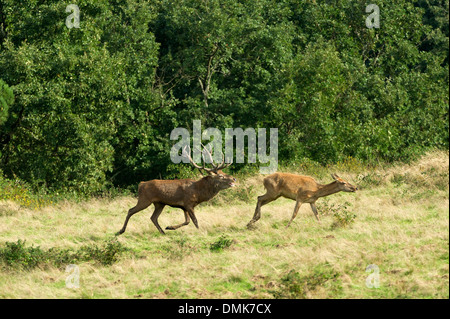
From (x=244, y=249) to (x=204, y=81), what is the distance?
1837 centimetres

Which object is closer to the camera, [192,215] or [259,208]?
[192,215]

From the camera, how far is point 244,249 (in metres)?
13.5

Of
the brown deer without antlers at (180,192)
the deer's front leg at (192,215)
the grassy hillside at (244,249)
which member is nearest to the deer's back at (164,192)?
the brown deer without antlers at (180,192)

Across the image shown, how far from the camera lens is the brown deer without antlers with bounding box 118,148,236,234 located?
609 inches

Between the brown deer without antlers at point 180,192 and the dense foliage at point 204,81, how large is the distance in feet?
26.6

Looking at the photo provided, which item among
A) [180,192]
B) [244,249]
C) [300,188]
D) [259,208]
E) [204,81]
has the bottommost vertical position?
[244,249]

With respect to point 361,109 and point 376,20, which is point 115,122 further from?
point 376,20

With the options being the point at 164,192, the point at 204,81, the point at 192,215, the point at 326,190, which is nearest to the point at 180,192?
the point at 164,192

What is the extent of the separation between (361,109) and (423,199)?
16427 millimetres

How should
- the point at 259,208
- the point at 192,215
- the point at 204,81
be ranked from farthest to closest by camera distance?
the point at 204,81 → the point at 259,208 → the point at 192,215

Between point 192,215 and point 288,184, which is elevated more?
point 288,184

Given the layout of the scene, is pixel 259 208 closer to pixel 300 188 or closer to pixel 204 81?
pixel 300 188

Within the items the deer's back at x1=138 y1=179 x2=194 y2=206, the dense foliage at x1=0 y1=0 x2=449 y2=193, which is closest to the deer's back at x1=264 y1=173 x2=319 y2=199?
the deer's back at x1=138 y1=179 x2=194 y2=206

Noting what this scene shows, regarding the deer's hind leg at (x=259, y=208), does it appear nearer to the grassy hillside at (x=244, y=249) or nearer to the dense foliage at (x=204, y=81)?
the grassy hillside at (x=244, y=249)
